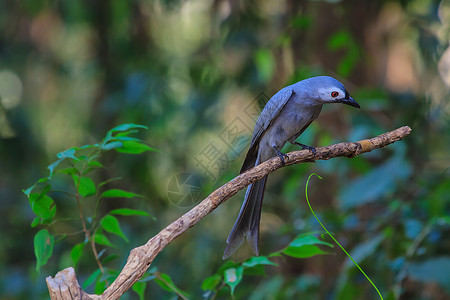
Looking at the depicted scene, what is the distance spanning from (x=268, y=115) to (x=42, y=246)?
1.37 meters

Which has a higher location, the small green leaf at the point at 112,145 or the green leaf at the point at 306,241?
the small green leaf at the point at 112,145

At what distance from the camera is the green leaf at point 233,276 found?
179 centimetres

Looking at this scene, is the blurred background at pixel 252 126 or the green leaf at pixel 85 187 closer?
the green leaf at pixel 85 187

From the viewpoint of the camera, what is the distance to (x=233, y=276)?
5.99ft

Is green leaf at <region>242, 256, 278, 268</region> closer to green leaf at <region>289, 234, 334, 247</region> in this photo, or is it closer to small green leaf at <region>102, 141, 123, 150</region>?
green leaf at <region>289, 234, 334, 247</region>

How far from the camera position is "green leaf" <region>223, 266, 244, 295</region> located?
5.87 ft

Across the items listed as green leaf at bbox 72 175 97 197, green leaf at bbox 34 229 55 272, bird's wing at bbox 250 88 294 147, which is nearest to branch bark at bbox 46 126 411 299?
green leaf at bbox 34 229 55 272

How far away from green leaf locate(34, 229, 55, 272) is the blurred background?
1.02 meters

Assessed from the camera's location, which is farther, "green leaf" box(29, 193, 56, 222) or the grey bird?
the grey bird

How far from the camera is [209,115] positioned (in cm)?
446

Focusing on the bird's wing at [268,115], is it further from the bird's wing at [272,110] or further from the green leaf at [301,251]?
the green leaf at [301,251]

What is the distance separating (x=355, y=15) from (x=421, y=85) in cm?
100

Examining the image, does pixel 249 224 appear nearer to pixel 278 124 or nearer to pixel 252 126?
pixel 278 124

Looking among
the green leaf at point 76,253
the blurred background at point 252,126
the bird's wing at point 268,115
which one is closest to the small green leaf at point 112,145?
the green leaf at point 76,253
